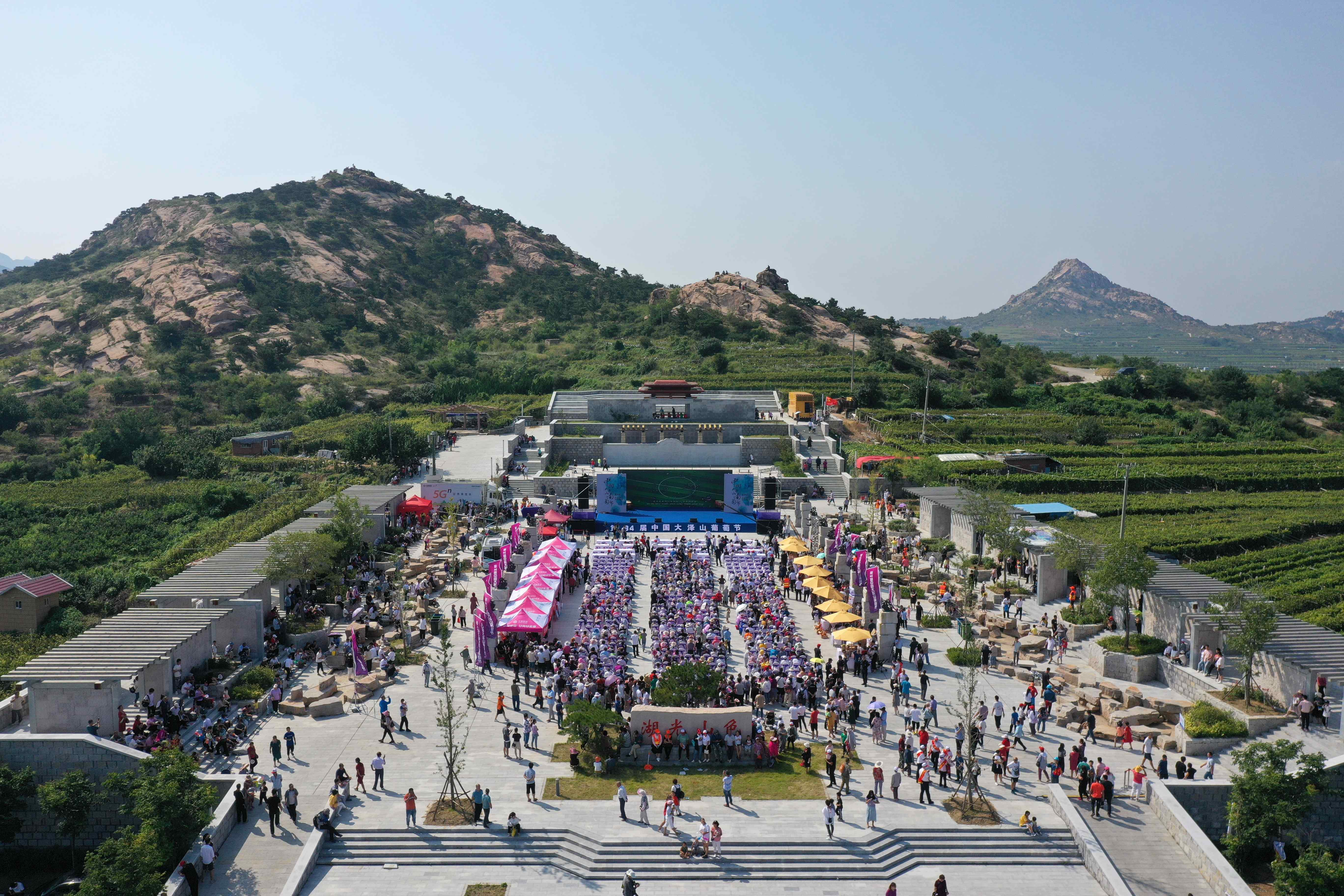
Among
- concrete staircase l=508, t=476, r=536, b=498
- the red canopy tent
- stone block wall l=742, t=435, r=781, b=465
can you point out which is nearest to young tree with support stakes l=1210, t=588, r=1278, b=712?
the red canopy tent

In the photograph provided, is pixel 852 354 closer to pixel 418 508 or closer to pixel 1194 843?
pixel 418 508

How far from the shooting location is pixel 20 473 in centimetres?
5800

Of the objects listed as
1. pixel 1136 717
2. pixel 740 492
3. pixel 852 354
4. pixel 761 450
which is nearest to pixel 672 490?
pixel 740 492

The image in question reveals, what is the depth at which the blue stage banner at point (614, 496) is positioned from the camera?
46.1 metres

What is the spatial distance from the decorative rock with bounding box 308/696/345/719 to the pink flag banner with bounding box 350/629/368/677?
133 cm

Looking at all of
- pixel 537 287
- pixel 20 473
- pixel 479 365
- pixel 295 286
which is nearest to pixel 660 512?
pixel 20 473

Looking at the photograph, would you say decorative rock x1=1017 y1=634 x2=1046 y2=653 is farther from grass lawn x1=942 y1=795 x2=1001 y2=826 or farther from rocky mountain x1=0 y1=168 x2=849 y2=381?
rocky mountain x1=0 y1=168 x2=849 y2=381

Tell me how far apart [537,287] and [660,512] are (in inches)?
3515

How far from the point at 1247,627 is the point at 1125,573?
4.56 meters

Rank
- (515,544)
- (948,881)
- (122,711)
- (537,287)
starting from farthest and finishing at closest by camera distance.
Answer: (537,287), (515,544), (122,711), (948,881)

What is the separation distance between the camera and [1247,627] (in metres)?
23.3

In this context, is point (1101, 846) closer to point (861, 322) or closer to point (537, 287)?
point (861, 322)

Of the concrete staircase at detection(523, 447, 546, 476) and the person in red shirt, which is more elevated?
the concrete staircase at detection(523, 447, 546, 476)

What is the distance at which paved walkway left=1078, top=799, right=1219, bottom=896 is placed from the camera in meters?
17.7
